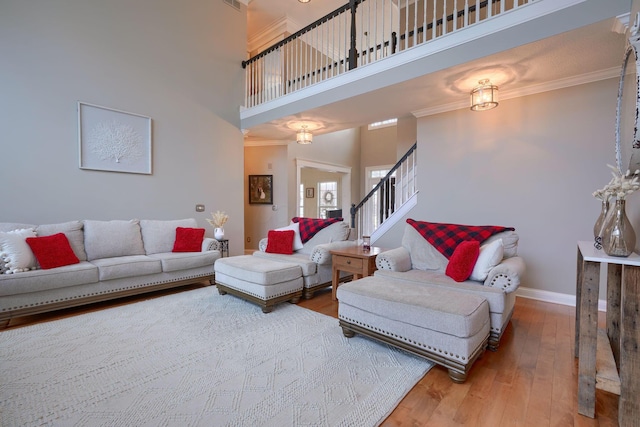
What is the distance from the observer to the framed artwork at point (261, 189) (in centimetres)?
662

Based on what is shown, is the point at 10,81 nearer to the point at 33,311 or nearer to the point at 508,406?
the point at 33,311

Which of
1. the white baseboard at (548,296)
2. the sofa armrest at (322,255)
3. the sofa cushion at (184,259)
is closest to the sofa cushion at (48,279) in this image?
the sofa cushion at (184,259)

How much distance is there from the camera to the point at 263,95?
17.0ft

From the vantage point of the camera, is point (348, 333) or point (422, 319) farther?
point (348, 333)

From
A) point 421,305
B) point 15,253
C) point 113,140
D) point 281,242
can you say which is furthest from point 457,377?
point 113,140

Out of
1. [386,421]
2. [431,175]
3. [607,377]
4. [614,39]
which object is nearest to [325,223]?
[431,175]

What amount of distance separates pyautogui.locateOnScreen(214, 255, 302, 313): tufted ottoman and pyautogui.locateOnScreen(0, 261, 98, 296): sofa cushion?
4.08ft

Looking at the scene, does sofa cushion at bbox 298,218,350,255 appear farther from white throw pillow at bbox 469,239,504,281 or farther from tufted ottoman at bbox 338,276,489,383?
white throw pillow at bbox 469,239,504,281

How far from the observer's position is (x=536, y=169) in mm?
3326

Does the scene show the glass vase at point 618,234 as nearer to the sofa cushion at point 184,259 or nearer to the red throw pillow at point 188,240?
the sofa cushion at point 184,259

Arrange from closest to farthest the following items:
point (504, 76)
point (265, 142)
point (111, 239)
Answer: point (504, 76) → point (111, 239) → point (265, 142)

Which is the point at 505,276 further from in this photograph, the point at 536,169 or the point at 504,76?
the point at 504,76

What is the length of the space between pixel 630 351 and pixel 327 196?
8925 mm

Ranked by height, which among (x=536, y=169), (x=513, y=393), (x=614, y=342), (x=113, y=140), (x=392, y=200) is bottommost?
(x=513, y=393)
